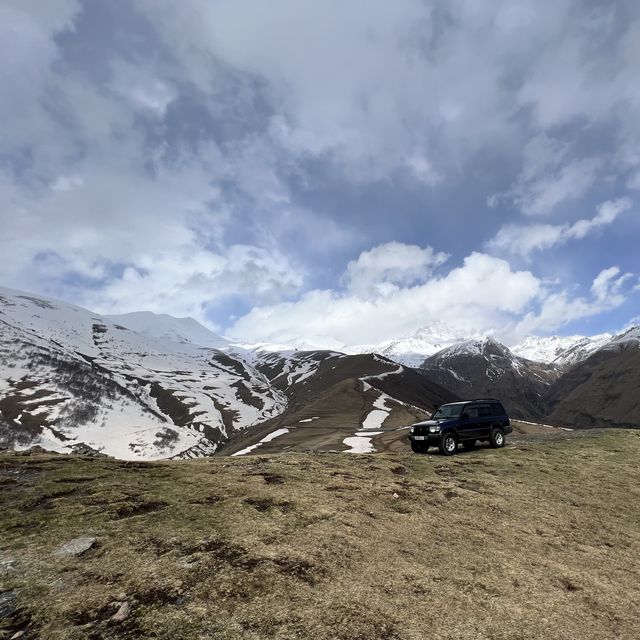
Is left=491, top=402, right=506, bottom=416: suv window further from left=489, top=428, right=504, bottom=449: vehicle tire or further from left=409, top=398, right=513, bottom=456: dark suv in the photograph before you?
left=489, top=428, right=504, bottom=449: vehicle tire

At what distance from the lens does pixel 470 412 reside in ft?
87.5

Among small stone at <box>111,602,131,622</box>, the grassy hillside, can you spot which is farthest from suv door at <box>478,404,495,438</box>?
small stone at <box>111,602,131,622</box>

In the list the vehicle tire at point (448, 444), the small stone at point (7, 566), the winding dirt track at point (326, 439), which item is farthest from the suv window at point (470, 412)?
the winding dirt track at point (326, 439)

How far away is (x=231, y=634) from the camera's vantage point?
21.7 feet

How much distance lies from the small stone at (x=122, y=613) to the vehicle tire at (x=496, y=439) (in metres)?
25.1

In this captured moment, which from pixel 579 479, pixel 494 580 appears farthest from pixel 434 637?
pixel 579 479

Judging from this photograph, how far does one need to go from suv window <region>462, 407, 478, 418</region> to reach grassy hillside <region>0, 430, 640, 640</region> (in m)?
8.80

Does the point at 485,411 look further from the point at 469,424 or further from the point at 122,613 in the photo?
the point at 122,613

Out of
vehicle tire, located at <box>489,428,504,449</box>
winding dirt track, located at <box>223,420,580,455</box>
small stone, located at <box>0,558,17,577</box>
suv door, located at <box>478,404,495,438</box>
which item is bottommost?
winding dirt track, located at <box>223,420,580,455</box>

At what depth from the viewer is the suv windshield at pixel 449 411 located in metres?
26.4

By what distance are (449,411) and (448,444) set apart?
107 inches

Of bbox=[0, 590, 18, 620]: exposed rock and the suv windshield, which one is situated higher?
the suv windshield

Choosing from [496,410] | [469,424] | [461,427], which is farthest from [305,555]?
[496,410]

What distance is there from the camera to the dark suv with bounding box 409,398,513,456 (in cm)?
2486
